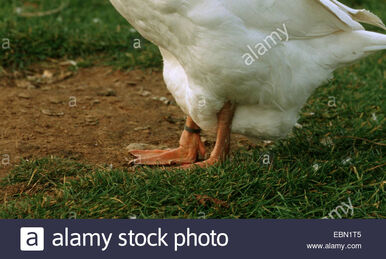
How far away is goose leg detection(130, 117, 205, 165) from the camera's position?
388cm

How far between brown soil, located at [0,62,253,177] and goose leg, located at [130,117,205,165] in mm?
132

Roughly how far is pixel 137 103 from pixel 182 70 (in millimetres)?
1419

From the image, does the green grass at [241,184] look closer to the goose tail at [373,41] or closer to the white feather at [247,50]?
the white feather at [247,50]

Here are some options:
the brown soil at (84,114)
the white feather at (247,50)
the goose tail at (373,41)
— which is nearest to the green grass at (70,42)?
the brown soil at (84,114)

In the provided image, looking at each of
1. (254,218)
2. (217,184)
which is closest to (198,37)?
(217,184)

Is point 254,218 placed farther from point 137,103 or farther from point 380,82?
point 380,82

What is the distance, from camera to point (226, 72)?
3.25m

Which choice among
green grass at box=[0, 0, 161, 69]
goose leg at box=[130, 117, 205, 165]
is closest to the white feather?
goose leg at box=[130, 117, 205, 165]

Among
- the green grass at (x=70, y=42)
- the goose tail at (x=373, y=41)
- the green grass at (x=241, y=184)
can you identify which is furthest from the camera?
the green grass at (x=70, y=42)

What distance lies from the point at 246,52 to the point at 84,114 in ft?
6.36

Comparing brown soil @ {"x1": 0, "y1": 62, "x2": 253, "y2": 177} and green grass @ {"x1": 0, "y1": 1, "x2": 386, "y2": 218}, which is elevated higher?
green grass @ {"x1": 0, "y1": 1, "x2": 386, "y2": 218}

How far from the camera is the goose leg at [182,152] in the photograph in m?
3.88

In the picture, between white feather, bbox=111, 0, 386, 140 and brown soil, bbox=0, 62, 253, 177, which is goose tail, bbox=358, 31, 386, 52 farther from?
brown soil, bbox=0, 62, 253, 177

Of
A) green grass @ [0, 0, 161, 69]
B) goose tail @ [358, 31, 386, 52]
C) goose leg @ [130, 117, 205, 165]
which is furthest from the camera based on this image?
green grass @ [0, 0, 161, 69]
